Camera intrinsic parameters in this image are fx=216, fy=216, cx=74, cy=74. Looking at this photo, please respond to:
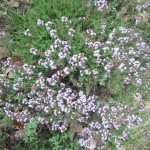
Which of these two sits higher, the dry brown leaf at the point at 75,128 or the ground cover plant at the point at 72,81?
the ground cover plant at the point at 72,81

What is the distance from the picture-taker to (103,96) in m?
4.00

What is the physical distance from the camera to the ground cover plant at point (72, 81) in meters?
3.57

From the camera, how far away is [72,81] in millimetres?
3680

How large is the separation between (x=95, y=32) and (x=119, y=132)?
1.79 metres

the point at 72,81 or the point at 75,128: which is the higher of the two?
the point at 72,81

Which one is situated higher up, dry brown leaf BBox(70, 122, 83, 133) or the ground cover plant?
the ground cover plant

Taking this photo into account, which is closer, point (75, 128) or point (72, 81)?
point (72, 81)

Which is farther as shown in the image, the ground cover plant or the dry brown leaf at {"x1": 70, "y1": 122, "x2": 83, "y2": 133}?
the dry brown leaf at {"x1": 70, "y1": 122, "x2": 83, "y2": 133}

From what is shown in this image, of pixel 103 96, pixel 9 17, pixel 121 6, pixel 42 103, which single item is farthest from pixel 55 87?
pixel 121 6

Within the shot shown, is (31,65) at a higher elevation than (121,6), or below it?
below

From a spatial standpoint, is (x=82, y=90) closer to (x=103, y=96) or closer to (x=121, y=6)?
(x=103, y=96)

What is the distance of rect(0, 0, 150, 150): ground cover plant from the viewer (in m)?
3.57

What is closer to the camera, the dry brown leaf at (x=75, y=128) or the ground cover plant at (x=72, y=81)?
the ground cover plant at (x=72, y=81)

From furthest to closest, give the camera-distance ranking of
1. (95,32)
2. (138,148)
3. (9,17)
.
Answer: (9,17)
(138,148)
(95,32)
